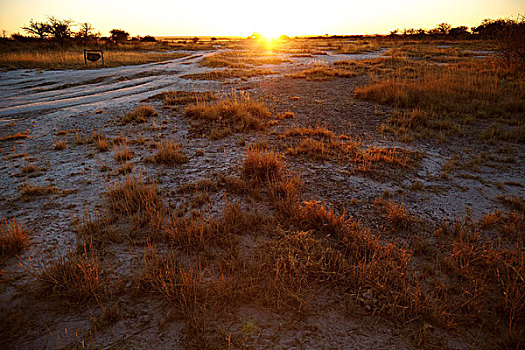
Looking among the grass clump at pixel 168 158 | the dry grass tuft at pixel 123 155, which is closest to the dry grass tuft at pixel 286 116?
the grass clump at pixel 168 158

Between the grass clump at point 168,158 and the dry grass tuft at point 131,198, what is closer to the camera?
the dry grass tuft at point 131,198

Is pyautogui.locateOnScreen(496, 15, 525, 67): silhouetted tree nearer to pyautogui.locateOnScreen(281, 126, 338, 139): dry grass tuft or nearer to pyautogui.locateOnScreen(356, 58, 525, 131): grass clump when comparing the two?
pyautogui.locateOnScreen(356, 58, 525, 131): grass clump

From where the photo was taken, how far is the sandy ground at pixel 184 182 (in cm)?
216

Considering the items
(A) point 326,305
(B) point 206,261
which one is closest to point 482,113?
(A) point 326,305

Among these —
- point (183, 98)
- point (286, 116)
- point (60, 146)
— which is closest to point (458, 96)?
point (286, 116)

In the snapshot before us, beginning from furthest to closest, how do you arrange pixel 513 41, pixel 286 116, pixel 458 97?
pixel 513 41 → pixel 458 97 → pixel 286 116

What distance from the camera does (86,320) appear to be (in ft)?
7.42

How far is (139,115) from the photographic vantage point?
27.7 feet

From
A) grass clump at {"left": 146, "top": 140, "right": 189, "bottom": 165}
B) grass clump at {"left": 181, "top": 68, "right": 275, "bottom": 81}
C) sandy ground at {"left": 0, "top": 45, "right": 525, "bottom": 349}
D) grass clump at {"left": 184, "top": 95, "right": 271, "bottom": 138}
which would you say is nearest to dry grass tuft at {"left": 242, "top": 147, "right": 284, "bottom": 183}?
sandy ground at {"left": 0, "top": 45, "right": 525, "bottom": 349}

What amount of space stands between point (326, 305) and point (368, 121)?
22.1 ft

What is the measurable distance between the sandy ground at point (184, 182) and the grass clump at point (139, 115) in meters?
0.30

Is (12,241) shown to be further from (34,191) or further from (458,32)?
(458,32)

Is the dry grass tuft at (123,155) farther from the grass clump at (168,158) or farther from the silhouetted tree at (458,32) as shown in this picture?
the silhouetted tree at (458,32)

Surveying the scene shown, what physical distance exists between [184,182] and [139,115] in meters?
5.04
